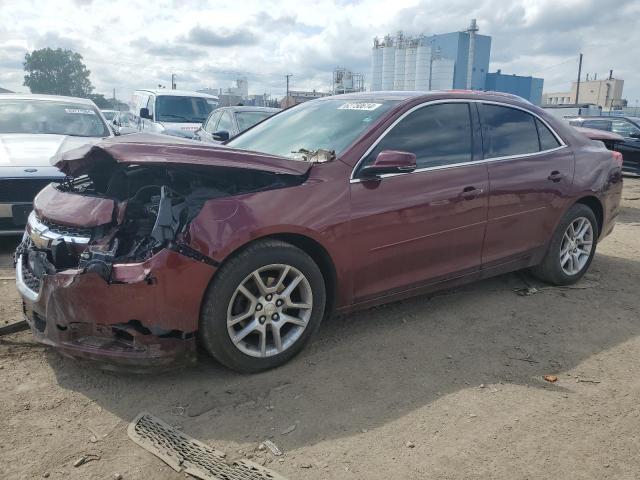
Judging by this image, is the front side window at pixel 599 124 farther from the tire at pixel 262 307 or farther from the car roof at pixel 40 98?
the tire at pixel 262 307

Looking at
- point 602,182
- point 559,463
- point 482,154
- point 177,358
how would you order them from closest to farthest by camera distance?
point 559,463 < point 177,358 < point 482,154 < point 602,182

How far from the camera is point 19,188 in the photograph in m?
5.27

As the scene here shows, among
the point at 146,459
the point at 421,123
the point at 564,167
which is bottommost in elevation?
the point at 146,459

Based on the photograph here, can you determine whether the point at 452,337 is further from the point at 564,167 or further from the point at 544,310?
the point at 564,167

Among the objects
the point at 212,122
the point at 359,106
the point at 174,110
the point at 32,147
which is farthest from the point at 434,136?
the point at 174,110

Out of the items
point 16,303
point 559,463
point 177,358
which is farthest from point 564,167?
point 16,303

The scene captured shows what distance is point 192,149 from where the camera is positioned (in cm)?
308

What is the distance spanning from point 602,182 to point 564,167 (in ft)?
2.00

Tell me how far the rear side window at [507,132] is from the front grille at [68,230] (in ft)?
9.54

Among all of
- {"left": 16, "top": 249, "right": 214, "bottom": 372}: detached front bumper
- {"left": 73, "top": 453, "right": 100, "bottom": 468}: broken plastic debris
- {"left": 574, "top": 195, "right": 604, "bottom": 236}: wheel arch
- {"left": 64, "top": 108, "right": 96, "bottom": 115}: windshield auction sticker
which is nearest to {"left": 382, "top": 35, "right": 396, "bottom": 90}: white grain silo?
{"left": 64, "top": 108, "right": 96, "bottom": 115}: windshield auction sticker

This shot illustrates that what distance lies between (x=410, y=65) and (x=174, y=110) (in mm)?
43706

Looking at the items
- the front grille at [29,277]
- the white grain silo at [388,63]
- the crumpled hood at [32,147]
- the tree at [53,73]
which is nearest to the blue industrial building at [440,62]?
the white grain silo at [388,63]

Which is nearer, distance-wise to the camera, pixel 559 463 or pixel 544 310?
pixel 559 463

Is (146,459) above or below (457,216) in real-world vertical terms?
below
